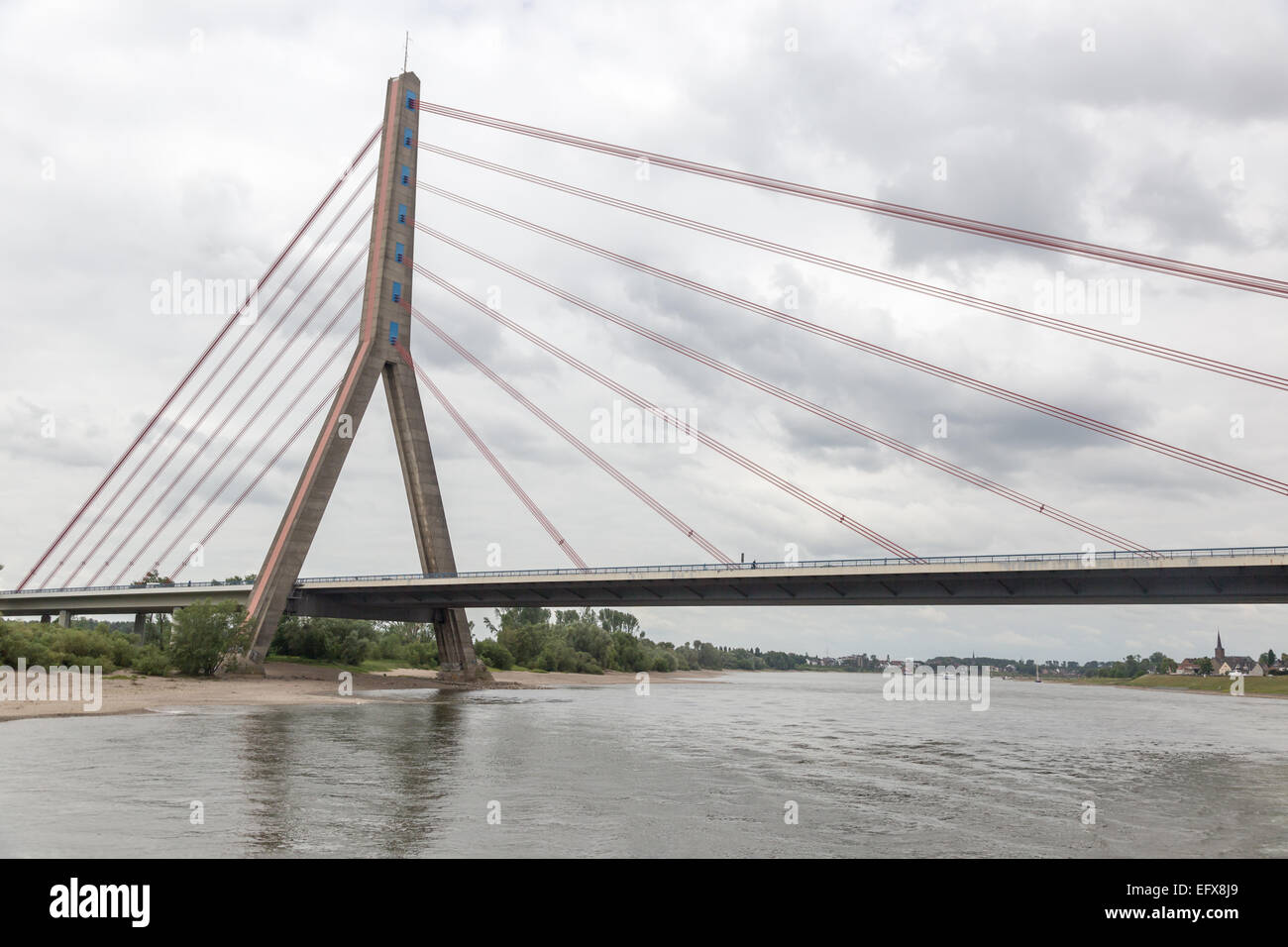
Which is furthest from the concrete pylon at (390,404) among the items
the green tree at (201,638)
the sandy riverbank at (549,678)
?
the sandy riverbank at (549,678)

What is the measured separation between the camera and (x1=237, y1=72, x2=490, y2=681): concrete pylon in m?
74.9

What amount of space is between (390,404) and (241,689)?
26554 mm

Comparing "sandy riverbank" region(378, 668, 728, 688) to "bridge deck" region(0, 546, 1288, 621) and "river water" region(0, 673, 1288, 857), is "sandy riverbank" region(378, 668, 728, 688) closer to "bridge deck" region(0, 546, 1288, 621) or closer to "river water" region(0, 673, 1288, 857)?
"bridge deck" region(0, 546, 1288, 621)

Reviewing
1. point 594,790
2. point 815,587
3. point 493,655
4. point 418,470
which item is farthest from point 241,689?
point 493,655

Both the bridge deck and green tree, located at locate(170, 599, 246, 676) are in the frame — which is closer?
the bridge deck

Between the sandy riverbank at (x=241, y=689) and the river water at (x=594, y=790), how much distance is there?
143 inches

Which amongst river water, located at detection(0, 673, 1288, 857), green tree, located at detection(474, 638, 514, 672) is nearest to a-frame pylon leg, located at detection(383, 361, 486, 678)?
river water, located at detection(0, 673, 1288, 857)

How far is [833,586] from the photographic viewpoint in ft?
196

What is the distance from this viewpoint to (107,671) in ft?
229

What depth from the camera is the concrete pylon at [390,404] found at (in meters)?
74.9

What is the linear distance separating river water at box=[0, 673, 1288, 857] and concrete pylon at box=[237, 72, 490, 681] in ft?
83.5

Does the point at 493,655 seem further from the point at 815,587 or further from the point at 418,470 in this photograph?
the point at 815,587
